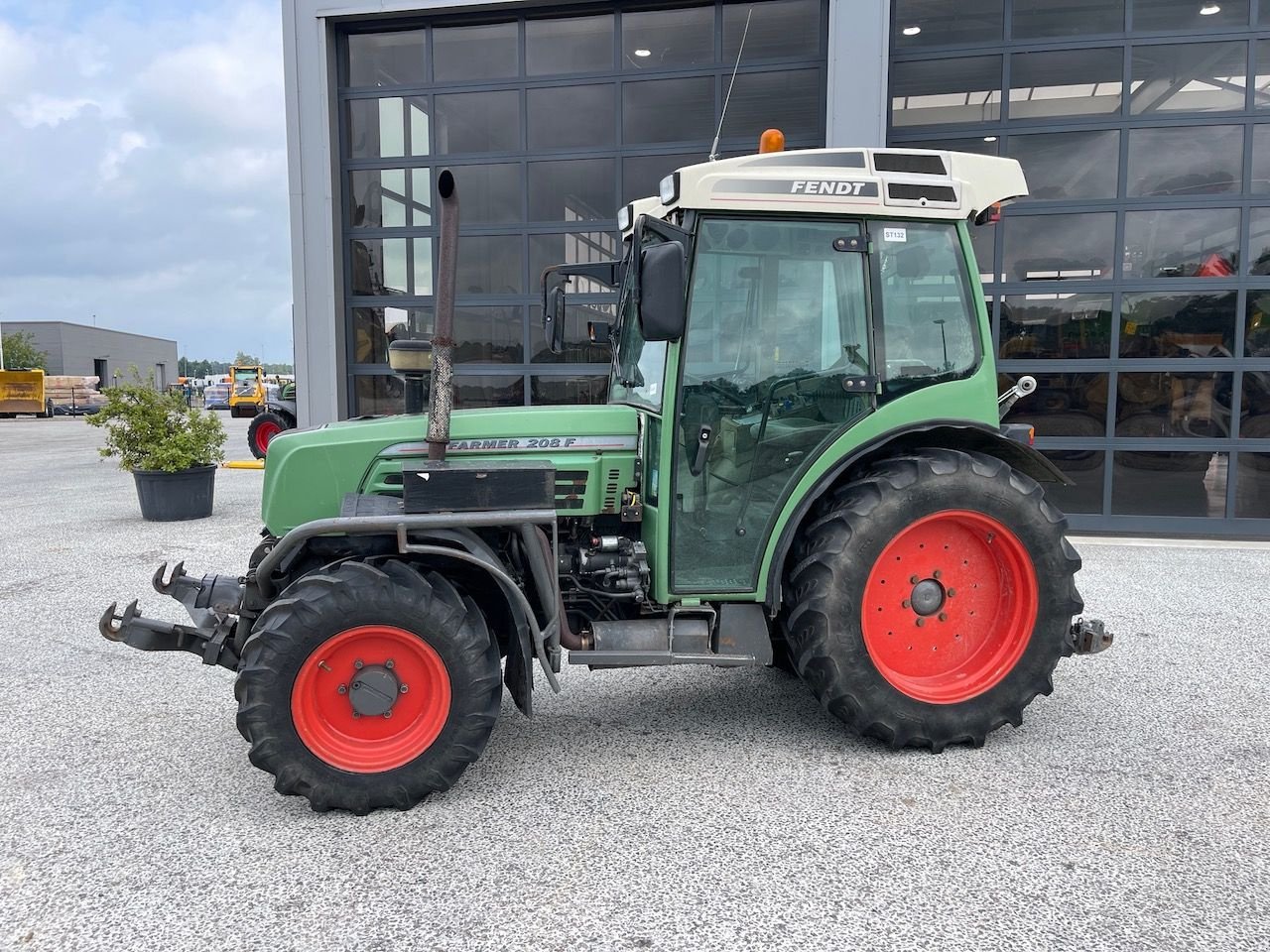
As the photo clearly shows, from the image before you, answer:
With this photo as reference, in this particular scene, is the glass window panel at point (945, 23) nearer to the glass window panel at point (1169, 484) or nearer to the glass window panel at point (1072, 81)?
the glass window panel at point (1072, 81)

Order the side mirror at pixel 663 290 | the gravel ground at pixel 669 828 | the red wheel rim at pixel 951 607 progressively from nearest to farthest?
the gravel ground at pixel 669 828 → the side mirror at pixel 663 290 → the red wheel rim at pixel 951 607

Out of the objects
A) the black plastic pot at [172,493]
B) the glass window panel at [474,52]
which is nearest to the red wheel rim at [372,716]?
the black plastic pot at [172,493]

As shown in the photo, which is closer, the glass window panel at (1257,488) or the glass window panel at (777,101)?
the glass window panel at (1257,488)

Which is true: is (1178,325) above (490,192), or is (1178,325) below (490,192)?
below

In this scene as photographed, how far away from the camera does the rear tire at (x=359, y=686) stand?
2789 mm

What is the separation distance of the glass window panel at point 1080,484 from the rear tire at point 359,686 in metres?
6.76

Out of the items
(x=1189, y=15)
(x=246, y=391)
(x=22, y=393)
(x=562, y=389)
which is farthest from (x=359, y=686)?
(x=22, y=393)

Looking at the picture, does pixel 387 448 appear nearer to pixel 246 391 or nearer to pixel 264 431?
pixel 264 431

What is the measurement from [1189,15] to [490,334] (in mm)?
7089

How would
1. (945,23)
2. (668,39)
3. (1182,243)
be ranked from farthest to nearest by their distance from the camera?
(668,39) → (945,23) → (1182,243)

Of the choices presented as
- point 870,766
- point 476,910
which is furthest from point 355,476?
point 870,766

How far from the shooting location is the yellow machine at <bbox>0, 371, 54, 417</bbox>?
1203 inches

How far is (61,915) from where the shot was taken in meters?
2.36

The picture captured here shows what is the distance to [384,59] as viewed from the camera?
901cm
